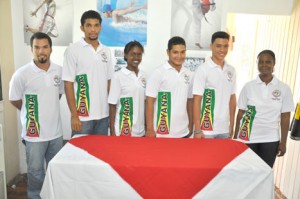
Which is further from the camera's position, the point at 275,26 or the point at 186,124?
the point at 275,26

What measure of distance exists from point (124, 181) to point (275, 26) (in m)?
2.73

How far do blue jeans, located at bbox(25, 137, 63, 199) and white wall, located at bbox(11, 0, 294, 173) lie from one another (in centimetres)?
108

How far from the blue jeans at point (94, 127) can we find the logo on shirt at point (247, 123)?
1151 millimetres

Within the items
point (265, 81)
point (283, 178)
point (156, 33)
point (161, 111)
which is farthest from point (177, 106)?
point (283, 178)

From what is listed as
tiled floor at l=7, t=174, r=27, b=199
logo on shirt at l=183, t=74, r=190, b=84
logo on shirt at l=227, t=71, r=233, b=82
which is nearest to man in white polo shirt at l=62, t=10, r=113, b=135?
logo on shirt at l=183, t=74, r=190, b=84

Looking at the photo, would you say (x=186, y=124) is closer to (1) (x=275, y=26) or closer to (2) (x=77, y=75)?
(2) (x=77, y=75)

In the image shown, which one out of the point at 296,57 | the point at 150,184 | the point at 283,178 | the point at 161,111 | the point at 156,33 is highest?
the point at 156,33

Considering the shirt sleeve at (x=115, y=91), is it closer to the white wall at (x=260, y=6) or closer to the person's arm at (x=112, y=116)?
the person's arm at (x=112, y=116)

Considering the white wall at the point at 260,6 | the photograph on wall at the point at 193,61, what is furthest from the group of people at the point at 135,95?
the white wall at the point at 260,6

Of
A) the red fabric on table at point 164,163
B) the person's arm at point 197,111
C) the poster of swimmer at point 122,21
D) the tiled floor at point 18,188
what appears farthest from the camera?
the poster of swimmer at point 122,21

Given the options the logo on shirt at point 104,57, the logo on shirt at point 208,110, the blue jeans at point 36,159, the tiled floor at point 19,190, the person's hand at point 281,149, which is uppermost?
the logo on shirt at point 104,57

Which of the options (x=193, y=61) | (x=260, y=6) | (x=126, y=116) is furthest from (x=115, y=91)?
(x=260, y=6)

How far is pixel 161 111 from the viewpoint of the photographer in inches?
93.1

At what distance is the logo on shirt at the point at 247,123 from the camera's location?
7.96 feet
